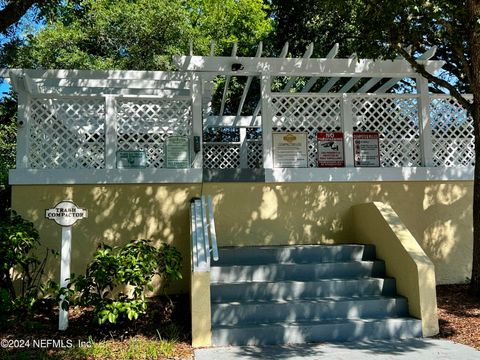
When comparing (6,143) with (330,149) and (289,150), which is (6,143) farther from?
(330,149)

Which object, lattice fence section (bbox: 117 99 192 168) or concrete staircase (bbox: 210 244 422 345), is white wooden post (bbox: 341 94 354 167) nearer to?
concrete staircase (bbox: 210 244 422 345)

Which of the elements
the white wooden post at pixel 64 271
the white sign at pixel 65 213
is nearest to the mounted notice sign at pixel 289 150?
the white sign at pixel 65 213

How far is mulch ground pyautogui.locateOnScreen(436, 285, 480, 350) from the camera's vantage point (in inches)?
200

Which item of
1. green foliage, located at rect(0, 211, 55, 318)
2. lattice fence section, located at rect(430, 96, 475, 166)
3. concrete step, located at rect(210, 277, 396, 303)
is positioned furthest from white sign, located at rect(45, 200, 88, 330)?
lattice fence section, located at rect(430, 96, 475, 166)

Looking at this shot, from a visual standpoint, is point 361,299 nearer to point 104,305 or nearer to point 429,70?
point 104,305

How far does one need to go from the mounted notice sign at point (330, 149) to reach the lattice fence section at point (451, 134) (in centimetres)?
168

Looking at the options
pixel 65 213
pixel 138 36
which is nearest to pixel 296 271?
pixel 65 213

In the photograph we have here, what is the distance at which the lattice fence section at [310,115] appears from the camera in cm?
755

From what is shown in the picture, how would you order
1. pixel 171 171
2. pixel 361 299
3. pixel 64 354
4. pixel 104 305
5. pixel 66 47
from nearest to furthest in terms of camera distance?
pixel 64 354
pixel 104 305
pixel 361 299
pixel 171 171
pixel 66 47

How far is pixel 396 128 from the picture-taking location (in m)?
7.77

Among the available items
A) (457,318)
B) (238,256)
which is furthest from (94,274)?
(457,318)

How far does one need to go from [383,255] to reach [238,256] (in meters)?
2.03

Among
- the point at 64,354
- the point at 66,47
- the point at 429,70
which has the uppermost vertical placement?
the point at 66,47

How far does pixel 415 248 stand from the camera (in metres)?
5.68
